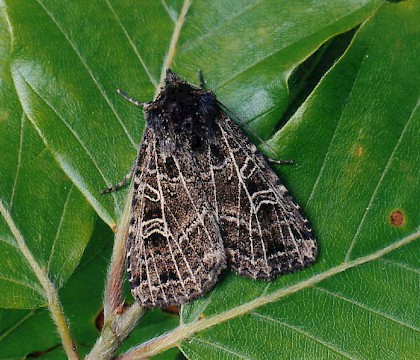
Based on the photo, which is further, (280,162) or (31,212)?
(31,212)

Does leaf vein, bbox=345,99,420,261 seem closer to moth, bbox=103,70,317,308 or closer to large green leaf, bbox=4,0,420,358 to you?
large green leaf, bbox=4,0,420,358

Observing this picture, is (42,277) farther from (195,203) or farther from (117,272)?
(195,203)

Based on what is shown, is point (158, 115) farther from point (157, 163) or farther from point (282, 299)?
point (282, 299)

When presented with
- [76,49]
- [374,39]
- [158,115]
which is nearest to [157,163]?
[158,115]

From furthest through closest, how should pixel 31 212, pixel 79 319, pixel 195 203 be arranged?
pixel 79 319
pixel 195 203
pixel 31 212

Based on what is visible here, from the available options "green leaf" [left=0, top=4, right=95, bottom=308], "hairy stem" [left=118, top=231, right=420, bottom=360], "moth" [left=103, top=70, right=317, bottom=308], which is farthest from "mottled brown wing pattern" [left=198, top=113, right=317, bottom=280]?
"green leaf" [left=0, top=4, right=95, bottom=308]

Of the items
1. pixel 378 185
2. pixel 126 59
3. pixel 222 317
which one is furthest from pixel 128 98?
pixel 378 185

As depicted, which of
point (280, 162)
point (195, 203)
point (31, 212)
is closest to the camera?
point (280, 162)
